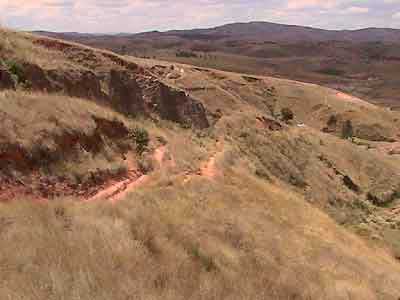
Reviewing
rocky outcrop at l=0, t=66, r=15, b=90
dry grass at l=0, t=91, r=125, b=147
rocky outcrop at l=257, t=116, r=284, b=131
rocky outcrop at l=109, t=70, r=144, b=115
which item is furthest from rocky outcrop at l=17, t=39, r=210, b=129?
rocky outcrop at l=257, t=116, r=284, b=131

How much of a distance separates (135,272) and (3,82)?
957 centimetres

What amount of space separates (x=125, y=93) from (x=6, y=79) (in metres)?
7.50

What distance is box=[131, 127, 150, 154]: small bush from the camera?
18359 mm

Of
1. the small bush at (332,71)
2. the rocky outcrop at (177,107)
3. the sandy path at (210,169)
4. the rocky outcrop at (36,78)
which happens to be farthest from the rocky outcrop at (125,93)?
the small bush at (332,71)

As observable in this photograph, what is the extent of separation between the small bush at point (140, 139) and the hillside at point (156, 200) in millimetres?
83

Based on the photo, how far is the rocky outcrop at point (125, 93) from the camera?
22.2 meters

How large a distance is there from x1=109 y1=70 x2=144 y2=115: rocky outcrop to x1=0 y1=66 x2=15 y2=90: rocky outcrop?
612 centimetres

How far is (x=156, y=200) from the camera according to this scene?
13.4 metres

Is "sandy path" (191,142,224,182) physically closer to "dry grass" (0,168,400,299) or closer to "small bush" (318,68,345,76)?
"dry grass" (0,168,400,299)

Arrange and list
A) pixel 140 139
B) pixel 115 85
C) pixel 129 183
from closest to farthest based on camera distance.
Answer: pixel 129 183 < pixel 140 139 < pixel 115 85

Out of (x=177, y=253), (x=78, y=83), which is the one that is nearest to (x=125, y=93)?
(x=78, y=83)

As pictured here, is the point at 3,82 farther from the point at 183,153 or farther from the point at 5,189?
the point at 183,153

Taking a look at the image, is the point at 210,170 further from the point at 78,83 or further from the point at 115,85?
the point at 115,85

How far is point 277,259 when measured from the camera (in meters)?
12.9
